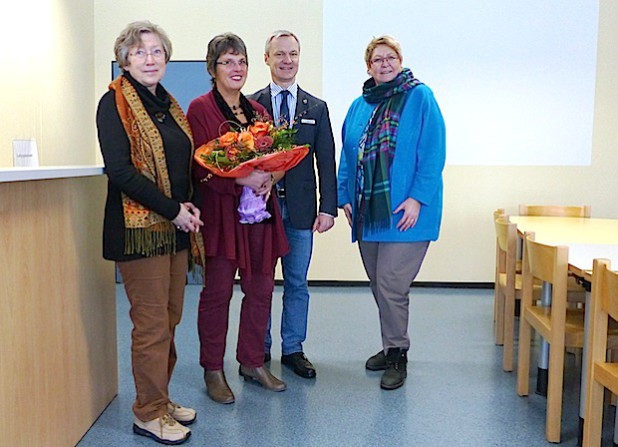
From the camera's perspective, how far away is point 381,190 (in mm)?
3076

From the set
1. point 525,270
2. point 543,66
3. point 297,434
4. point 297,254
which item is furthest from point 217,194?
point 543,66

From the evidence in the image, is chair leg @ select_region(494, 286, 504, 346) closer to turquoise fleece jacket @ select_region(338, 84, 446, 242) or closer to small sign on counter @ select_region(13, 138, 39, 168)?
turquoise fleece jacket @ select_region(338, 84, 446, 242)

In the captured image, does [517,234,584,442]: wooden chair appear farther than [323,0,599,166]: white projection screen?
No

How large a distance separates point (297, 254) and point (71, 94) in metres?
2.76

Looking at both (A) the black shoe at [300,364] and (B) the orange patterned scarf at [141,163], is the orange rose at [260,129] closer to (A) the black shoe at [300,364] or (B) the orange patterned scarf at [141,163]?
(B) the orange patterned scarf at [141,163]

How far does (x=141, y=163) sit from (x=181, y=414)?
3.58 feet

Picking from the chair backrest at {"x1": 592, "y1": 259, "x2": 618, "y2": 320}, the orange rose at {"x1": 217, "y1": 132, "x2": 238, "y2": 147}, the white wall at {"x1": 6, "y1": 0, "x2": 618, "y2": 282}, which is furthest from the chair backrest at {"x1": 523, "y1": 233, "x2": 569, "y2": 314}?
the white wall at {"x1": 6, "y1": 0, "x2": 618, "y2": 282}

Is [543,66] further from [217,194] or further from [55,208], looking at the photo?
[55,208]

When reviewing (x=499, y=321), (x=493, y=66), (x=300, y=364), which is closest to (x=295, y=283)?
(x=300, y=364)

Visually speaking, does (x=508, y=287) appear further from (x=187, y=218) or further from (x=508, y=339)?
(x=187, y=218)

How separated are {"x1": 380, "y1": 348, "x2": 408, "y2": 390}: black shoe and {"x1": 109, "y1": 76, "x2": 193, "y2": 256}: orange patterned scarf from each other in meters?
1.39

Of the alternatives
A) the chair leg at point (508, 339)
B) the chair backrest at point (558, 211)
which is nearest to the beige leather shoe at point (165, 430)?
the chair leg at point (508, 339)

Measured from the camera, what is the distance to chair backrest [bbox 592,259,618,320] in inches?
80.0

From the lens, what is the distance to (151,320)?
246 cm
